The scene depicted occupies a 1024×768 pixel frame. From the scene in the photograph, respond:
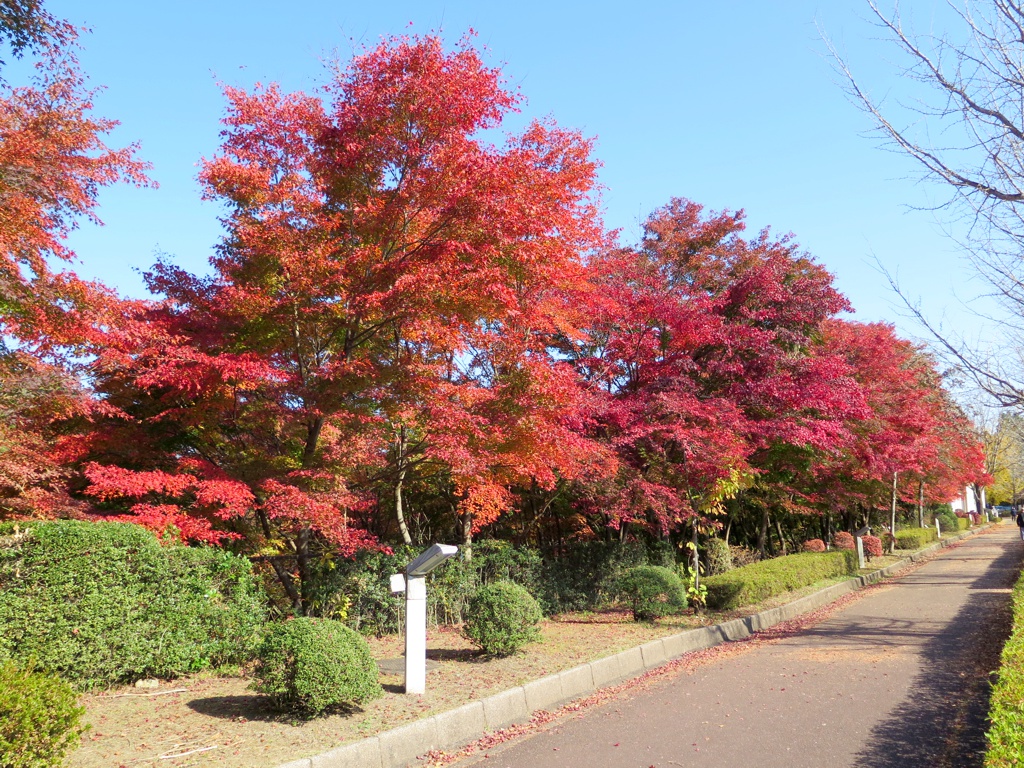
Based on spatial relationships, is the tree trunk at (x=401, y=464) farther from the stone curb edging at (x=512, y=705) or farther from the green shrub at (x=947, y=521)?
the green shrub at (x=947, y=521)

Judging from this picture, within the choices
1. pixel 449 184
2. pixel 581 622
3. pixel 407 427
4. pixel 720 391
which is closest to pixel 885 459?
pixel 720 391

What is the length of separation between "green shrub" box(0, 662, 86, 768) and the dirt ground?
91cm

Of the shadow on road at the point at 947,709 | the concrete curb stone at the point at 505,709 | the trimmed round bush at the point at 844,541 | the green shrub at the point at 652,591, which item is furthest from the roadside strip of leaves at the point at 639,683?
the trimmed round bush at the point at 844,541

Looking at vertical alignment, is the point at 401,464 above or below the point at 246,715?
above

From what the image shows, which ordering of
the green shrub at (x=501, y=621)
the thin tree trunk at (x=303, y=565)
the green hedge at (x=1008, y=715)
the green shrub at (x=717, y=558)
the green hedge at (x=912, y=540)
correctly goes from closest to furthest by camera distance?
the green hedge at (x=1008, y=715), the green shrub at (x=501, y=621), the thin tree trunk at (x=303, y=565), the green shrub at (x=717, y=558), the green hedge at (x=912, y=540)

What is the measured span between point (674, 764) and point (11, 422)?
7.34 m

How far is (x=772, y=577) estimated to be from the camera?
48.4 ft

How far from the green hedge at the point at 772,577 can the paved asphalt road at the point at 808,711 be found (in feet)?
6.04

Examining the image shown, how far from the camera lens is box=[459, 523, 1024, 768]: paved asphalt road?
5.54 metres

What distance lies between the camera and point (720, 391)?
46.7 ft

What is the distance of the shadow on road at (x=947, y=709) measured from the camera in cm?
537

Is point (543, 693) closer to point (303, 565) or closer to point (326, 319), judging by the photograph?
point (303, 565)

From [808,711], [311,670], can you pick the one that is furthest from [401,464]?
[808,711]

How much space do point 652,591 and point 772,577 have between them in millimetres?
4686
